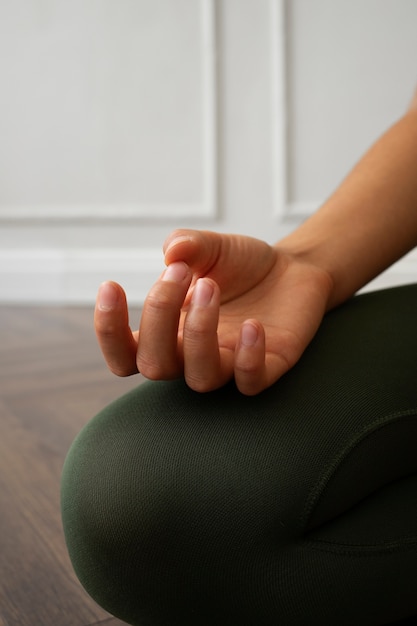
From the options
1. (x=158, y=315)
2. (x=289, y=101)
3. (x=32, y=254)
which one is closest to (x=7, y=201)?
(x=32, y=254)

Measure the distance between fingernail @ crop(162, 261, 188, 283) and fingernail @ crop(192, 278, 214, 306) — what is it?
0.02m

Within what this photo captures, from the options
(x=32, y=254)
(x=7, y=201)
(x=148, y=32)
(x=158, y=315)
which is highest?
(x=148, y=32)

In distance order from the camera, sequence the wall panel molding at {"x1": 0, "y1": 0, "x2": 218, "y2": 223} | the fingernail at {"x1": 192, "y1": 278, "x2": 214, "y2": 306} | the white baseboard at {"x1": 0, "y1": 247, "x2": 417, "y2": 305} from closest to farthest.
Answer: the fingernail at {"x1": 192, "y1": 278, "x2": 214, "y2": 306} < the wall panel molding at {"x1": 0, "y1": 0, "x2": 218, "y2": 223} < the white baseboard at {"x1": 0, "y1": 247, "x2": 417, "y2": 305}

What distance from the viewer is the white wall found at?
1928 millimetres

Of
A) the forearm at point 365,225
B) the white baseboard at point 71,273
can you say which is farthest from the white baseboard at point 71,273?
the forearm at point 365,225

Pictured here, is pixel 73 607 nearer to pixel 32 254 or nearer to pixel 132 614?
pixel 132 614

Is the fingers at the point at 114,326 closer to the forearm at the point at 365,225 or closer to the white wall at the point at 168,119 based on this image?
the forearm at the point at 365,225

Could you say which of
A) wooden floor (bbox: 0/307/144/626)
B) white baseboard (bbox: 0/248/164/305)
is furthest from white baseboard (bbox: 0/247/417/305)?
wooden floor (bbox: 0/307/144/626)

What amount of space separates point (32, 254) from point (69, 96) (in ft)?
1.54

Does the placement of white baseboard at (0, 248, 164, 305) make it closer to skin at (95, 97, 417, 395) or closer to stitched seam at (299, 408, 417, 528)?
skin at (95, 97, 417, 395)

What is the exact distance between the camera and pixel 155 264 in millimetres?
2164

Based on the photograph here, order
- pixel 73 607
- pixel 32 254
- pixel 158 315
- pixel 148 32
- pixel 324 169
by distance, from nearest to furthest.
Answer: pixel 158 315, pixel 73 607, pixel 324 169, pixel 148 32, pixel 32 254

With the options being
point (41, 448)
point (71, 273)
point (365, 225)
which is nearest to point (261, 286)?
point (365, 225)

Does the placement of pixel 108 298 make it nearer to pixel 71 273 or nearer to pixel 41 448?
pixel 41 448
